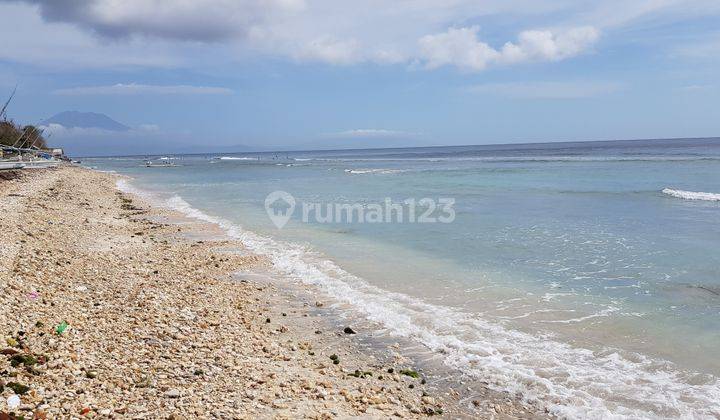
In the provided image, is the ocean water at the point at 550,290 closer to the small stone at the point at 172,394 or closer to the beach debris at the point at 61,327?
the small stone at the point at 172,394

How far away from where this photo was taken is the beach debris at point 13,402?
4.22m

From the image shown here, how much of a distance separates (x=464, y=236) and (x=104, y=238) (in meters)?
10.4

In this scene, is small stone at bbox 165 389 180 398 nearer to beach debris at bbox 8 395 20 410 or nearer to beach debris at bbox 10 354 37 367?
beach debris at bbox 8 395 20 410

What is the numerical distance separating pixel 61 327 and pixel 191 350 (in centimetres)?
159

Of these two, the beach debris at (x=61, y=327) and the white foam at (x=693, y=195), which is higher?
the beach debris at (x=61, y=327)

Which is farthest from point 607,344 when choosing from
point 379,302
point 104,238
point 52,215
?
point 52,215

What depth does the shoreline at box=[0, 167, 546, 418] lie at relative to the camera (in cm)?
496

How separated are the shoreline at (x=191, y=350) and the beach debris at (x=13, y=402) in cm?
5

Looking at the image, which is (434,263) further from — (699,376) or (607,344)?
(699,376)

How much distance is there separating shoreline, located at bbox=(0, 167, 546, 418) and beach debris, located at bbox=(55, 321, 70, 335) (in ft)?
0.12

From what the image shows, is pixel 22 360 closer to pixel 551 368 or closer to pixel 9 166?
pixel 551 368

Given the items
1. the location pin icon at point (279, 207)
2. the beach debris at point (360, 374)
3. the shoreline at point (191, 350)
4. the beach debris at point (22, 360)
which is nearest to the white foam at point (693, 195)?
the location pin icon at point (279, 207)

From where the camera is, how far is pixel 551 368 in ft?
21.7

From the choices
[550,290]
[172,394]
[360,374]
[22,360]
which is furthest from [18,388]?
[550,290]
